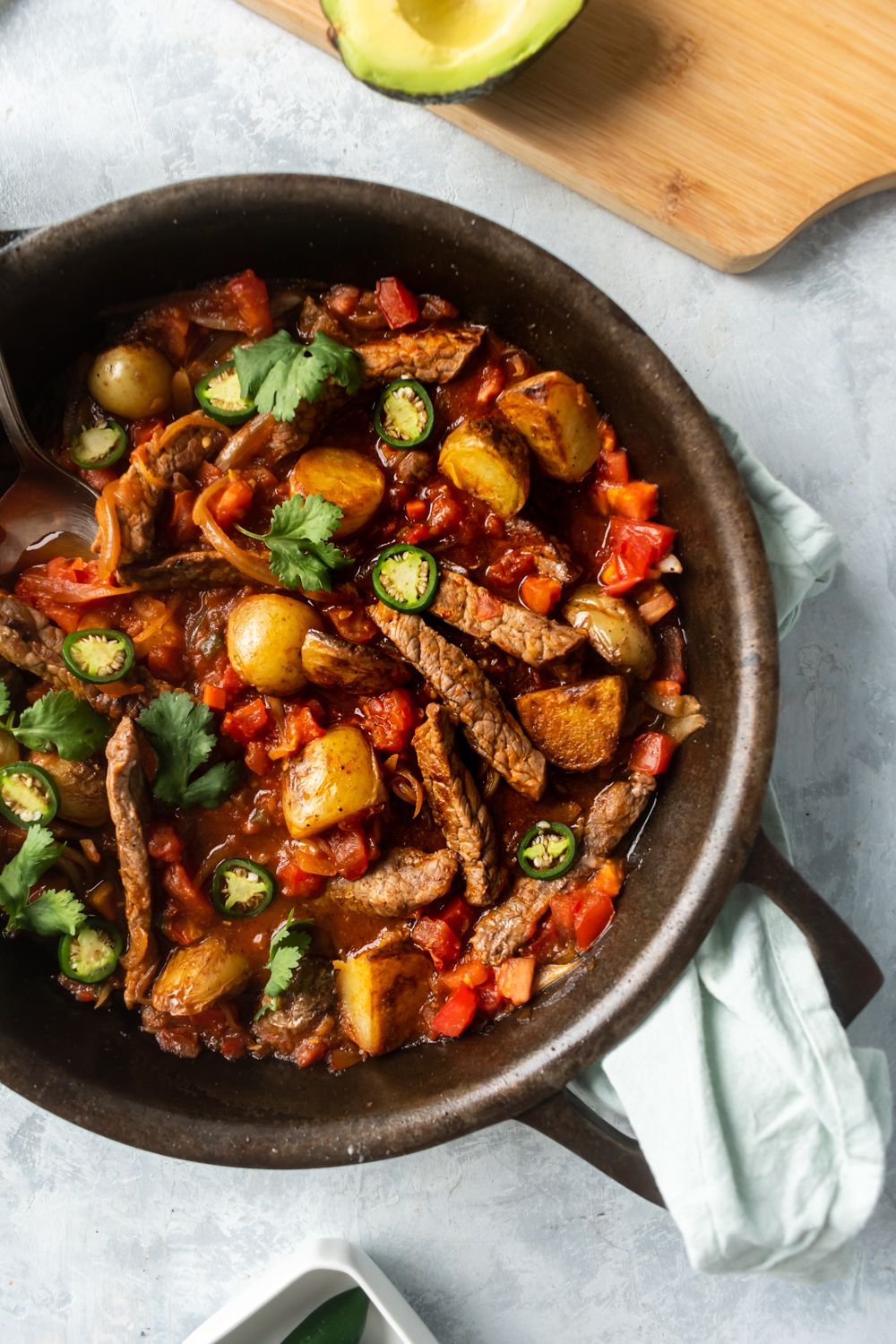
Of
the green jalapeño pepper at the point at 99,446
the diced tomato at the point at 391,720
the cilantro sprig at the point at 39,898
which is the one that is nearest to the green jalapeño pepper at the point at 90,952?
the cilantro sprig at the point at 39,898

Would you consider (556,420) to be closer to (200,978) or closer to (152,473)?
(152,473)

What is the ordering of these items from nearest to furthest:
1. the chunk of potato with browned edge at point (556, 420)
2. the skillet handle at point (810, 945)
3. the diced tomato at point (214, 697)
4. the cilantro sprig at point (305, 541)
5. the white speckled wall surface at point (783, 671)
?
1. the skillet handle at point (810, 945)
2. the cilantro sprig at point (305, 541)
3. the chunk of potato with browned edge at point (556, 420)
4. the diced tomato at point (214, 697)
5. the white speckled wall surface at point (783, 671)

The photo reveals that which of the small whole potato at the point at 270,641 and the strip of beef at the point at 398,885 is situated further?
the strip of beef at the point at 398,885

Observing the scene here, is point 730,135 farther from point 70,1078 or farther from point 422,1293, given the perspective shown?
point 422,1293

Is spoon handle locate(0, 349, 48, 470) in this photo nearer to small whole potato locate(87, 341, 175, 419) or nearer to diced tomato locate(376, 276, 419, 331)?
small whole potato locate(87, 341, 175, 419)

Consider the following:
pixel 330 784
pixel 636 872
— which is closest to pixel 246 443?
pixel 330 784

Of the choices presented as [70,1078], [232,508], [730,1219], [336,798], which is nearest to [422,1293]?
[730,1219]

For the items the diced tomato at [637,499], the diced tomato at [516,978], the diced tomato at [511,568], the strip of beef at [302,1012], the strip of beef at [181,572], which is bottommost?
the strip of beef at [302,1012]

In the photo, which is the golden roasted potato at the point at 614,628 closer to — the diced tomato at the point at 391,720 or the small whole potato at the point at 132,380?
the diced tomato at the point at 391,720
